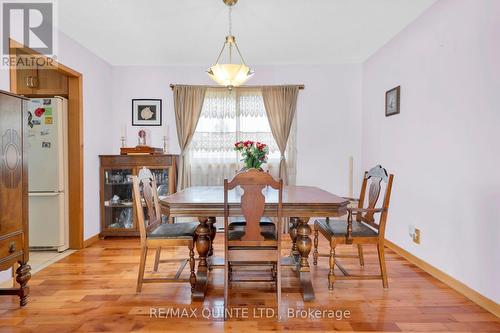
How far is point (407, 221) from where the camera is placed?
3.20m

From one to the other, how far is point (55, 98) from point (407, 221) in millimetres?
4158

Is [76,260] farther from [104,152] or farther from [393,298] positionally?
[393,298]

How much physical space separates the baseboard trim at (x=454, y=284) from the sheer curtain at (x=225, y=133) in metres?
1.87

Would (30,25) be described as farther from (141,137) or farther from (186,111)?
(186,111)

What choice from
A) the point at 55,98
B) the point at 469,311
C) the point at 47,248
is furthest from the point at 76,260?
the point at 469,311

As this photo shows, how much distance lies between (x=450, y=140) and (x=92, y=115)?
403cm

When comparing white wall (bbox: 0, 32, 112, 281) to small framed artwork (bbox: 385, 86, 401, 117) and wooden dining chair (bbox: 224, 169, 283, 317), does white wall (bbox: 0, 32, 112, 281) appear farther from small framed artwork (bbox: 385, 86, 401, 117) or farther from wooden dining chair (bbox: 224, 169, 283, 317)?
small framed artwork (bbox: 385, 86, 401, 117)

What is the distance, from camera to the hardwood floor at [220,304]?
1.92 meters

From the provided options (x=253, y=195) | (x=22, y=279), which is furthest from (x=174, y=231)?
(x=22, y=279)

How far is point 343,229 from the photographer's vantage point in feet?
8.09

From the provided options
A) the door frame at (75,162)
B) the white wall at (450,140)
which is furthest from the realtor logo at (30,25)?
the white wall at (450,140)

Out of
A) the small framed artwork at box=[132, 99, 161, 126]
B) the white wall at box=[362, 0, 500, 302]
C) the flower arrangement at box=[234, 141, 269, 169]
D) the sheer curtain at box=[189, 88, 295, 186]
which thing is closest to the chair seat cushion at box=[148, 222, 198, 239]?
the flower arrangement at box=[234, 141, 269, 169]

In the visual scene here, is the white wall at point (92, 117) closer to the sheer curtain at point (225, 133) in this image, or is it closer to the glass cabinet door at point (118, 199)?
the glass cabinet door at point (118, 199)

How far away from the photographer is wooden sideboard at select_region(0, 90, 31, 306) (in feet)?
6.36
